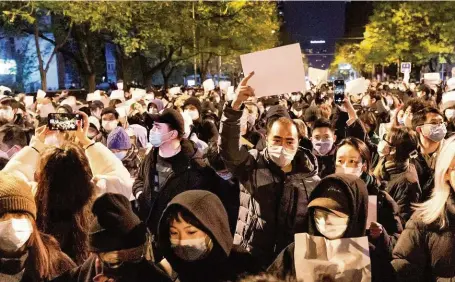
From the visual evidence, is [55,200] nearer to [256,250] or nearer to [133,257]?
[133,257]

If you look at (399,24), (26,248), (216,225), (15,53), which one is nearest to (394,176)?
(216,225)

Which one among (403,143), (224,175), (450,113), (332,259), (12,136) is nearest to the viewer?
(332,259)

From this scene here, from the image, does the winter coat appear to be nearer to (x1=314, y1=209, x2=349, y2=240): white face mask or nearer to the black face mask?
(x1=314, y1=209, x2=349, y2=240): white face mask

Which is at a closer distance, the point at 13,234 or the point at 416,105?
the point at 13,234

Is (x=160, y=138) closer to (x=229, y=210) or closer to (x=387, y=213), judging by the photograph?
(x=229, y=210)

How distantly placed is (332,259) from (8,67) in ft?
118

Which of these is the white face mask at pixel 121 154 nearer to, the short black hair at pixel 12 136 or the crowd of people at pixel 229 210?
the crowd of people at pixel 229 210

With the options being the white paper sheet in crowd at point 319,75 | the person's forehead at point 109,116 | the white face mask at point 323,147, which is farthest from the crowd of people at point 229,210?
the white paper sheet in crowd at point 319,75

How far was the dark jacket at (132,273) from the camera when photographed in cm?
289

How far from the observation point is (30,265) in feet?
10.4

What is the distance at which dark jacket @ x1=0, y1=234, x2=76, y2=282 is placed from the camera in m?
3.08

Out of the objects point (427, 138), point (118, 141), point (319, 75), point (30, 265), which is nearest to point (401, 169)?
point (427, 138)

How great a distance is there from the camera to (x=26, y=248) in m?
3.14

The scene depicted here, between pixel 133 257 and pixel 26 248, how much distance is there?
61 centimetres
